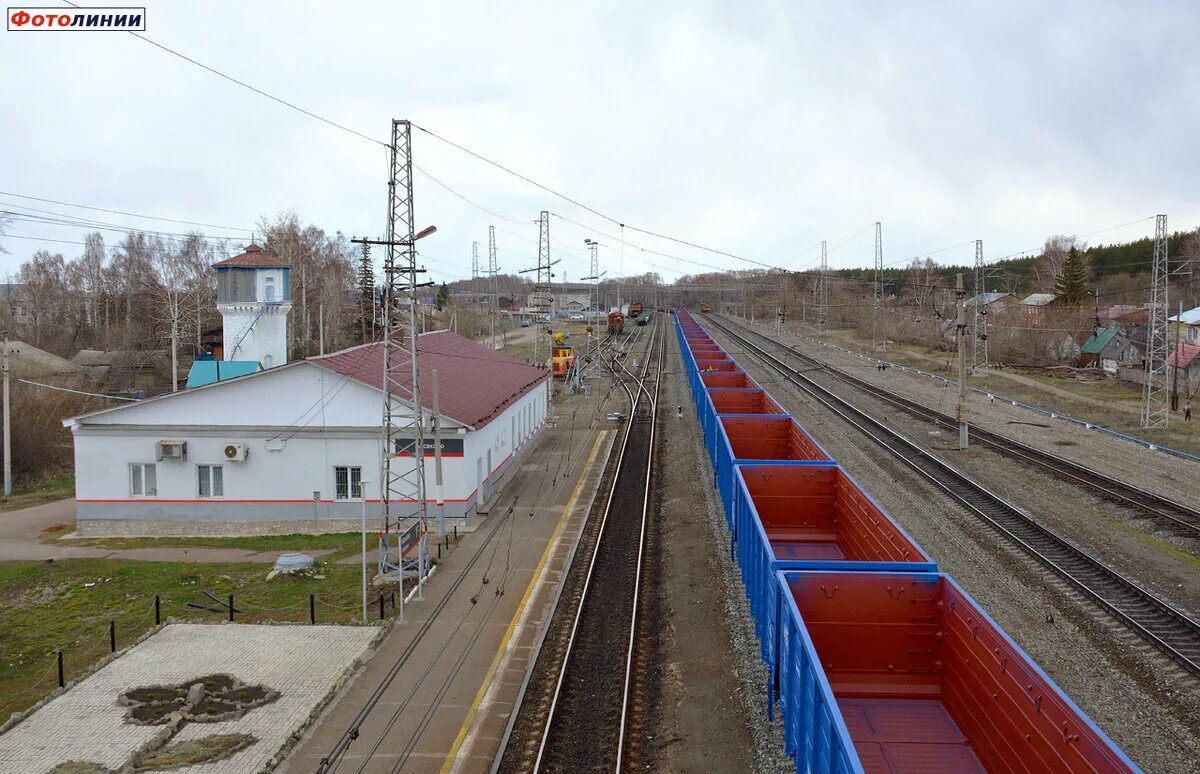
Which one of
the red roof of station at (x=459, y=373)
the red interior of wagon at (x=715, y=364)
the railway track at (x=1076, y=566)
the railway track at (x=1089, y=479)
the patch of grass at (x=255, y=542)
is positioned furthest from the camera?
the red interior of wagon at (x=715, y=364)

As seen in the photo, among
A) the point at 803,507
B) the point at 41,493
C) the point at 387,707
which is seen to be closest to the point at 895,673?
the point at 803,507

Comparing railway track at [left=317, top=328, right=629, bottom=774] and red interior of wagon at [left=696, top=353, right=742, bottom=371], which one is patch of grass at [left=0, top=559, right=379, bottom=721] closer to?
railway track at [left=317, top=328, right=629, bottom=774]

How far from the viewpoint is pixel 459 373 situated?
91.1 feet

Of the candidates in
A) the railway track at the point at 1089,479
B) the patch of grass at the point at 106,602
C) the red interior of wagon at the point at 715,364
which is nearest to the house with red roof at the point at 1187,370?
the railway track at the point at 1089,479

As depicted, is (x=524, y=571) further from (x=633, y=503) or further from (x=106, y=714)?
(x=106, y=714)

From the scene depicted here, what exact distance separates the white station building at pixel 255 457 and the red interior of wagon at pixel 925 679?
41.8 ft

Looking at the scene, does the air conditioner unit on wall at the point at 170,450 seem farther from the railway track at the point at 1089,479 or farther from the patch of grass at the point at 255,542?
the railway track at the point at 1089,479

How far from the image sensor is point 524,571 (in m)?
16.9

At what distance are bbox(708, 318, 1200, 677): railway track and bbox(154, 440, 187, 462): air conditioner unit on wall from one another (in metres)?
20.5

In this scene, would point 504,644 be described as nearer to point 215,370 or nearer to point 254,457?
point 254,457

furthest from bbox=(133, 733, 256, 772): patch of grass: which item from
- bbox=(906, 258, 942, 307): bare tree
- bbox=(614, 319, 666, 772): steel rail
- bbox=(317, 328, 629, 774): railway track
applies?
bbox=(906, 258, 942, 307): bare tree

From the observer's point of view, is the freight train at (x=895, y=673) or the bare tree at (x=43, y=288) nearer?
the freight train at (x=895, y=673)

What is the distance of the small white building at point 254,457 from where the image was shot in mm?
20641

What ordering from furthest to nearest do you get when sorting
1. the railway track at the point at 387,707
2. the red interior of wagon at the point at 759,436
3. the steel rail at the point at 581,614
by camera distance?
the red interior of wagon at the point at 759,436 → the steel rail at the point at 581,614 → the railway track at the point at 387,707
